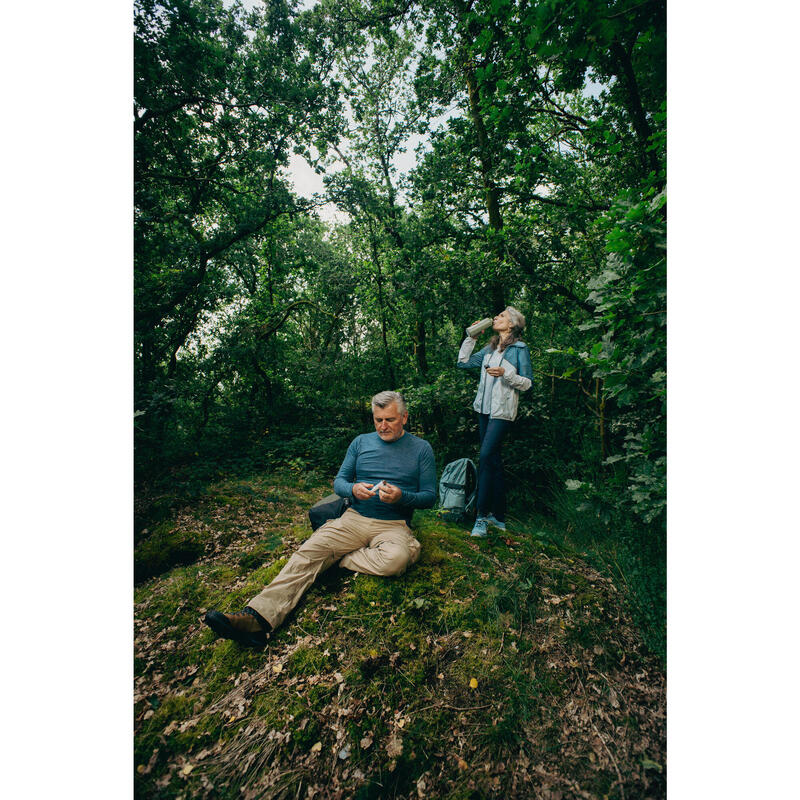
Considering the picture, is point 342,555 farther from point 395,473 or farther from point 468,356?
point 468,356

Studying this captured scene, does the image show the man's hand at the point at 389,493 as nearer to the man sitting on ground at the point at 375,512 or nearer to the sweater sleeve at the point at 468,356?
the man sitting on ground at the point at 375,512

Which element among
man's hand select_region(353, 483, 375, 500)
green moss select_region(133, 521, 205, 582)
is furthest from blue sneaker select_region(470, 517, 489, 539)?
green moss select_region(133, 521, 205, 582)

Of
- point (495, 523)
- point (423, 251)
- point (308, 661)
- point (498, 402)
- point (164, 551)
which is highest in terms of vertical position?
point (423, 251)

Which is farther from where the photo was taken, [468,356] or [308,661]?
[468,356]

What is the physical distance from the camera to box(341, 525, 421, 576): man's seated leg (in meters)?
2.44

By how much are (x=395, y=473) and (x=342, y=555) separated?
726 millimetres

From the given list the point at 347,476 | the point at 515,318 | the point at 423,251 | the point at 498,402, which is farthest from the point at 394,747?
the point at 423,251

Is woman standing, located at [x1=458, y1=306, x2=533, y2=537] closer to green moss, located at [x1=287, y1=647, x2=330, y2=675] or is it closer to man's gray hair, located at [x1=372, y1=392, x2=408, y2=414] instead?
man's gray hair, located at [x1=372, y1=392, x2=408, y2=414]

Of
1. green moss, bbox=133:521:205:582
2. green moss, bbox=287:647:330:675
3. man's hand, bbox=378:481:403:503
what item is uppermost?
man's hand, bbox=378:481:403:503

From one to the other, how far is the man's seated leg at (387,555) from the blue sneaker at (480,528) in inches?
30.8

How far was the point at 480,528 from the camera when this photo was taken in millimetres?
3170

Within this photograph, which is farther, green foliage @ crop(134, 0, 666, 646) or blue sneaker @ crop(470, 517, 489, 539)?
blue sneaker @ crop(470, 517, 489, 539)

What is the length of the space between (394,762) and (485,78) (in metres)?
4.37

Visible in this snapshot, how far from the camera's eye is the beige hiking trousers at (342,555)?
2.19 m
